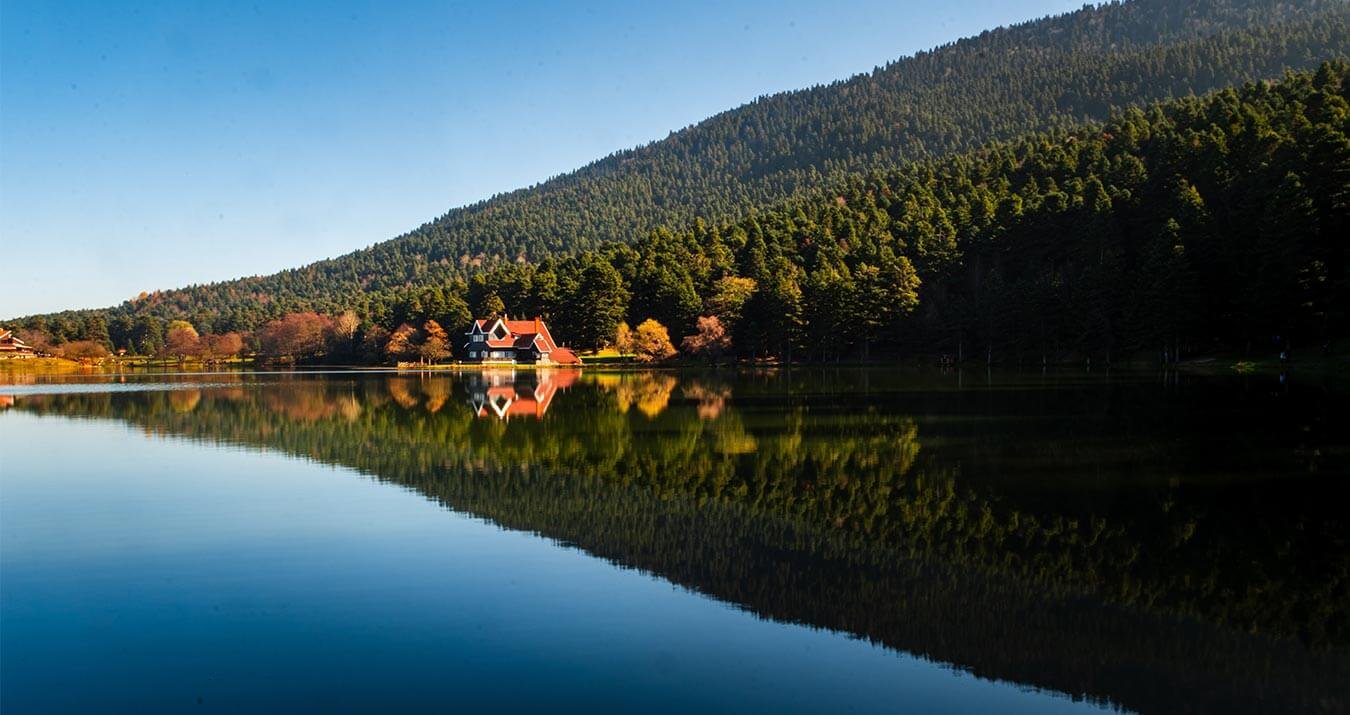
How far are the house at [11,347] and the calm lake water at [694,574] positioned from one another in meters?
145

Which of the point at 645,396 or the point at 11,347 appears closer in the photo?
the point at 645,396

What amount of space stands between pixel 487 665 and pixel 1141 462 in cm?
1731

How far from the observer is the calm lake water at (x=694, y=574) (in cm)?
915

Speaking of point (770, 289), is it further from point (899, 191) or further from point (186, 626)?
point (186, 626)

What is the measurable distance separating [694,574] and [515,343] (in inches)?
4335

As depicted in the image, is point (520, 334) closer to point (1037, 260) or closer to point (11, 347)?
point (1037, 260)

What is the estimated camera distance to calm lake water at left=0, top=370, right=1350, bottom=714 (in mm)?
9148

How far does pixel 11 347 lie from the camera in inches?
5920

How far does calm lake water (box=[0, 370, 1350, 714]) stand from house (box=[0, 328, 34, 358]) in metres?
145

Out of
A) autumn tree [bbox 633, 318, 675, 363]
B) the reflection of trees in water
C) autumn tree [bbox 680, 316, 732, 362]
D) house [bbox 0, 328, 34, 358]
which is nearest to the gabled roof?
autumn tree [bbox 633, 318, 675, 363]

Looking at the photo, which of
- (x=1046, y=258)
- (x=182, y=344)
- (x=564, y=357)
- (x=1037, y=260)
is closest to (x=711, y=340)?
(x=564, y=357)

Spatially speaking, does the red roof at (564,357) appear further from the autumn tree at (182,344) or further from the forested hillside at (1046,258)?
the autumn tree at (182,344)

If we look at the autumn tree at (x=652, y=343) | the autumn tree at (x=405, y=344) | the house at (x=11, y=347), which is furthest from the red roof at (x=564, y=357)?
the house at (x=11, y=347)

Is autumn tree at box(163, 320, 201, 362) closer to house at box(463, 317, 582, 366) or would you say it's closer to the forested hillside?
the forested hillside
